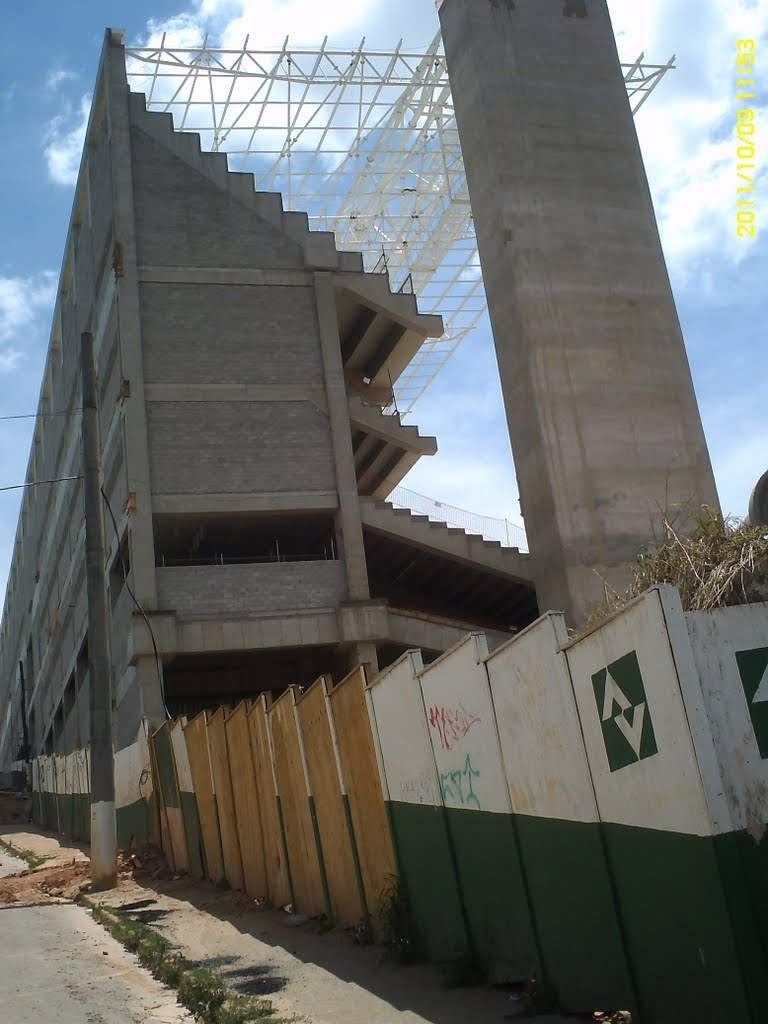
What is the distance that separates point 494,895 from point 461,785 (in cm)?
84

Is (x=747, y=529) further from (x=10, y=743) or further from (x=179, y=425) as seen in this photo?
(x=10, y=743)

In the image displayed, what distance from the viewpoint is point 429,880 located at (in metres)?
8.51

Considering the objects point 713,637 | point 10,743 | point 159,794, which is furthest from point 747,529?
point 10,743

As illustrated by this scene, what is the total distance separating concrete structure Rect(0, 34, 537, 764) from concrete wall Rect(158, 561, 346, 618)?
0.17ft

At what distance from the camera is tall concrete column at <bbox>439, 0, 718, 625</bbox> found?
101 feet

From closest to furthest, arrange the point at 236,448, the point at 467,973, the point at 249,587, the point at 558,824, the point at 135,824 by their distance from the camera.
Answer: the point at 558,824 < the point at 467,973 < the point at 135,824 < the point at 249,587 < the point at 236,448

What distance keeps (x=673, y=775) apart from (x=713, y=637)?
731 millimetres

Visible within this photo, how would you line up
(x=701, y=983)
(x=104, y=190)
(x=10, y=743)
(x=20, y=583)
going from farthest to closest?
(x=10, y=743) < (x=20, y=583) < (x=104, y=190) < (x=701, y=983)

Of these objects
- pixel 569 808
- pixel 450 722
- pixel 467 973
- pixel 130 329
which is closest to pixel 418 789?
pixel 450 722

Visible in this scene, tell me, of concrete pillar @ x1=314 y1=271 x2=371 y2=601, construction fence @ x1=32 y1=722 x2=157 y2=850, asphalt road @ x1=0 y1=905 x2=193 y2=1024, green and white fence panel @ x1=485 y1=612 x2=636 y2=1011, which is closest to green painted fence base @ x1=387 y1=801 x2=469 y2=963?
green and white fence panel @ x1=485 y1=612 x2=636 y2=1011

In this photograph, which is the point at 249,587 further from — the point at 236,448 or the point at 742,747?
the point at 742,747

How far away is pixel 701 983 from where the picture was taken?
5219 millimetres

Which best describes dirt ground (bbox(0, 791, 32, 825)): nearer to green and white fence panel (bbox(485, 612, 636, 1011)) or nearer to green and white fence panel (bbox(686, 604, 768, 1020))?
green and white fence panel (bbox(485, 612, 636, 1011))

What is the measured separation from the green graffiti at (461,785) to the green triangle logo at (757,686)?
2.75 metres
